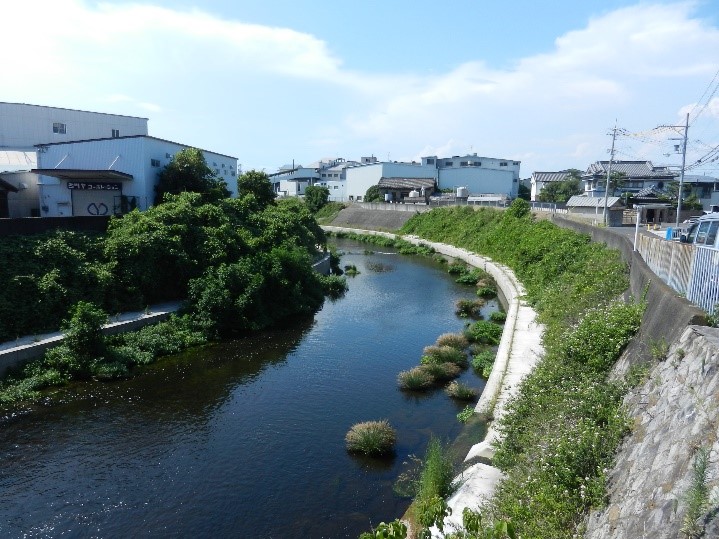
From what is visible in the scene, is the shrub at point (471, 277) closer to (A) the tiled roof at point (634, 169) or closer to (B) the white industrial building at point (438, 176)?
(A) the tiled roof at point (634, 169)

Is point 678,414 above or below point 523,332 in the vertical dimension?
above

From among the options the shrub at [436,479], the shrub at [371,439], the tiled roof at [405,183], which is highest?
the tiled roof at [405,183]

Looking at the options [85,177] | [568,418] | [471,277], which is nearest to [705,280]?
[568,418]

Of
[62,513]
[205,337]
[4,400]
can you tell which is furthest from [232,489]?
[205,337]

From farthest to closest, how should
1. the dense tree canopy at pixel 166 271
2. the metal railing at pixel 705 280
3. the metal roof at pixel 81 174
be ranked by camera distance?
the metal roof at pixel 81 174, the dense tree canopy at pixel 166 271, the metal railing at pixel 705 280

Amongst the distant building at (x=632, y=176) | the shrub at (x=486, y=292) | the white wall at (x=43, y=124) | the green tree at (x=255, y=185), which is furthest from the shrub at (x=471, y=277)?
the distant building at (x=632, y=176)

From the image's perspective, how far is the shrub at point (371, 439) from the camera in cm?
1360

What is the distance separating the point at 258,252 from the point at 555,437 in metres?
21.5

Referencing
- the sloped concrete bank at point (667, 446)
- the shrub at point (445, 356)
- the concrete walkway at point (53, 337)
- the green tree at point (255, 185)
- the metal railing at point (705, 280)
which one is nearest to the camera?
the sloped concrete bank at point (667, 446)

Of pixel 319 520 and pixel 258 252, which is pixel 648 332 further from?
pixel 258 252

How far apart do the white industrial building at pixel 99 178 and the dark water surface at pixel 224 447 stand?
1629 cm

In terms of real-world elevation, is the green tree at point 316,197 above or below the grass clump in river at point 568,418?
above

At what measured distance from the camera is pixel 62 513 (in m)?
11.2

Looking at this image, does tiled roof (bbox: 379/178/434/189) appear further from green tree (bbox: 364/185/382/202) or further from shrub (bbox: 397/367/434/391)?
shrub (bbox: 397/367/434/391)
